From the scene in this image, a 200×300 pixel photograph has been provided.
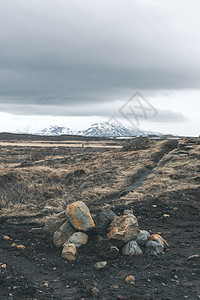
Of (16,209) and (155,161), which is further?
(155,161)

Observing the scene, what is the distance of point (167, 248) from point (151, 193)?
6.27 metres

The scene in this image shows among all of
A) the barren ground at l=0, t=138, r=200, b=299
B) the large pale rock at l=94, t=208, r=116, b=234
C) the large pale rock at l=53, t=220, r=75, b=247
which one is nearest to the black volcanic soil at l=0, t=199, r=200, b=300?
the barren ground at l=0, t=138, r=200, b=299

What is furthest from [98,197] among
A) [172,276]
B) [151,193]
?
[172,276]

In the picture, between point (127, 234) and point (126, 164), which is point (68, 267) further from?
point (126, 164)

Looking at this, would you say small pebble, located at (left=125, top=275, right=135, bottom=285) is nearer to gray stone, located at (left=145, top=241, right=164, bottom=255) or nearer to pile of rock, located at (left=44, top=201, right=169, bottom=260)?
pile of rock, located at (left=44, top=201, right=169, bottom=260)

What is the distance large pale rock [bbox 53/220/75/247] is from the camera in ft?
26.6

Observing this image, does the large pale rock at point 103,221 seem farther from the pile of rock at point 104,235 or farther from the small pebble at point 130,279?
the small pebble at point 130,279

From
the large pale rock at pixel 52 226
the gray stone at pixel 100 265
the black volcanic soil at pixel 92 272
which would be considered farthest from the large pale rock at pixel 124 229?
the large pale rock at pixel 52 226

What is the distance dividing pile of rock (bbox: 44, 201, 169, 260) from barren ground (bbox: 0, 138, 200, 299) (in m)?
0.25

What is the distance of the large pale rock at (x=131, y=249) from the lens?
24.5 ft

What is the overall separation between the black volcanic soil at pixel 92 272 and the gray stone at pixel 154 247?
0.22 metres

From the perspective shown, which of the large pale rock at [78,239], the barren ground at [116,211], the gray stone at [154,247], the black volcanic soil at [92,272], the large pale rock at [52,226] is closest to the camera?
the black volcanic soil at [92,272]

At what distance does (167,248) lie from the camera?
7.93m

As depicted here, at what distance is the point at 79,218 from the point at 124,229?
4.89ft
